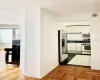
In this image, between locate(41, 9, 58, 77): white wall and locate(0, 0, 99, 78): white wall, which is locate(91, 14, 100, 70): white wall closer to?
locate(41, 9, 58, 77): white wall

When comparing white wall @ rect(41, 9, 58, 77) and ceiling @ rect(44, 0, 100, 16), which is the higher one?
ceiling @ rect(44, 0, 100, 16)

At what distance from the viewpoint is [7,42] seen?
1042cm

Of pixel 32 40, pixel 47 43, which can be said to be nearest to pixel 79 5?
pixel 47 43

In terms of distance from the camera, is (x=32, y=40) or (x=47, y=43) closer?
(x=32, y=40)

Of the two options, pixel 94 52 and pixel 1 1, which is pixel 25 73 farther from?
pixel 94 52

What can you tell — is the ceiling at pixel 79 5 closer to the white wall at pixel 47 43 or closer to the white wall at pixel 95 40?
the white wall at pixel 47 43

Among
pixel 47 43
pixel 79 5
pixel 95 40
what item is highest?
pixel 79 5

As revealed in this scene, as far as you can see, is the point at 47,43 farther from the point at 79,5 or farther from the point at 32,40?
the point at 79,5

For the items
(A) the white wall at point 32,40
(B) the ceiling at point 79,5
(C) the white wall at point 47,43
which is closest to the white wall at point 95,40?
(B) the ceiling at point 79,5

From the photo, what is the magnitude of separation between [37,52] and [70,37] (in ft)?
19.8

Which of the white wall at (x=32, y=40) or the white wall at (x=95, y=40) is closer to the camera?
the white wall at (x=32, y=40)

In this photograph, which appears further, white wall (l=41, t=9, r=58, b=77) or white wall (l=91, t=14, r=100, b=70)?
white wall (l=91, t=14, r=100, b=70)

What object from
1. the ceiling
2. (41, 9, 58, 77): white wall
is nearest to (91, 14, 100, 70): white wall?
the ceiling

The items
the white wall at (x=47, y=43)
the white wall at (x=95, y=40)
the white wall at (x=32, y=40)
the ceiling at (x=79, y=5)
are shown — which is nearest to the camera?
the ceiling at (x=79, y=5)
